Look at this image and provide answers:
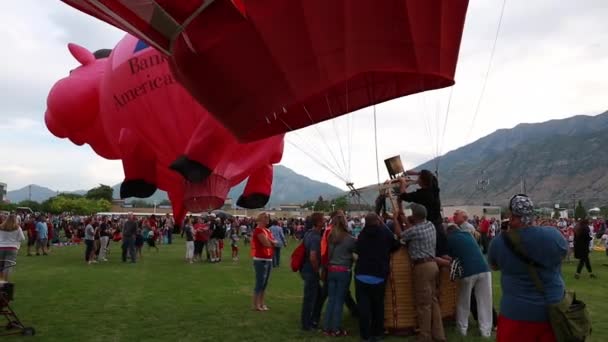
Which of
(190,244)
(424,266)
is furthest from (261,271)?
(190,244)

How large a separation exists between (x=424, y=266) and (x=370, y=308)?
2.47 feet

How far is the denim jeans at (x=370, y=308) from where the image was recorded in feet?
19.0

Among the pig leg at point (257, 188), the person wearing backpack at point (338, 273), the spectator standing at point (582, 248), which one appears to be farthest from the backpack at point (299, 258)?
the pig leg at point (257, 188)

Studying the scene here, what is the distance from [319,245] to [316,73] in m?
2.14

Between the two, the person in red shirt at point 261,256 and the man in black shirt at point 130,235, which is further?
the man in black shirt at point 130,235

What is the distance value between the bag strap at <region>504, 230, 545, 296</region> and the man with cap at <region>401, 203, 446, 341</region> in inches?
81.1

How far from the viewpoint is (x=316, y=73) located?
6707mm

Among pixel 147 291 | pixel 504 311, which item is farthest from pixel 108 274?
pixel 504 311

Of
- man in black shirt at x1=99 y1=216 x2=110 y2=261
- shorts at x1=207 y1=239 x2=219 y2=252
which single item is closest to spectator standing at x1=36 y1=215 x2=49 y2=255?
man in black shirt at x1=99 y1=216 x2=110 y2=261

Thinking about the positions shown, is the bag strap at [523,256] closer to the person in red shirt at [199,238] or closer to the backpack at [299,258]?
the backpack at [299,258]

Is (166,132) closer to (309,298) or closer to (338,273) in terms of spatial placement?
(309,298)

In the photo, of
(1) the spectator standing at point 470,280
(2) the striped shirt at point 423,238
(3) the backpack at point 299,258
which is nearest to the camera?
(2) the striped shirt at point 423,238

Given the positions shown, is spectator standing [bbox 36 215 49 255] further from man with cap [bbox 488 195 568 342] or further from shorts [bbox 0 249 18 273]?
man with cap [bbox 488 195 568 342]

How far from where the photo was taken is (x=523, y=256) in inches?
141
